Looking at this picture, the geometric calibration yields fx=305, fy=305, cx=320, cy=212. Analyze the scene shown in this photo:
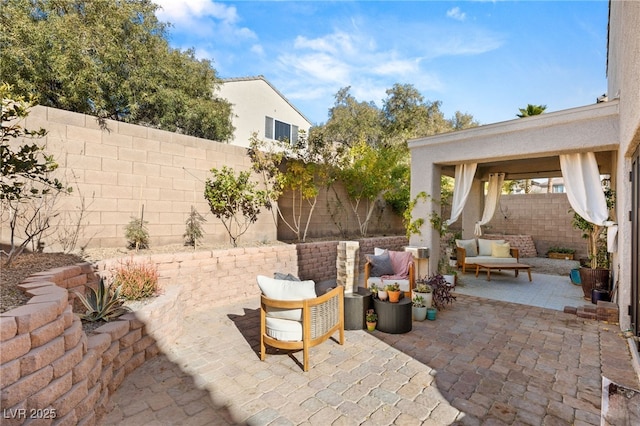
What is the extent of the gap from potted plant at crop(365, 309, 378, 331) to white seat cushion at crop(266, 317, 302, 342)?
4.80ft

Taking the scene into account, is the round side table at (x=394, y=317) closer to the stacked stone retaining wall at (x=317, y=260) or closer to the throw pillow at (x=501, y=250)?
the stacked stone retaining wall at (x=317, y=260)

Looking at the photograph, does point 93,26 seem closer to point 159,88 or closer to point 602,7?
point 159,88

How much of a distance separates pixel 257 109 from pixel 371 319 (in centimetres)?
1331

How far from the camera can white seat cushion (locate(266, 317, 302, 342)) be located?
3512mm

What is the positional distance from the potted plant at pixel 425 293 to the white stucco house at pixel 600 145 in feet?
6.53

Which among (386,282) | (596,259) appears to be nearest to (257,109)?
(386,282)

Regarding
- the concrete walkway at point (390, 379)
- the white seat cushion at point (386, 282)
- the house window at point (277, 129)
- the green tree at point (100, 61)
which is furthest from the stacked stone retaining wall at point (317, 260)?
the house window at point (277, 129)

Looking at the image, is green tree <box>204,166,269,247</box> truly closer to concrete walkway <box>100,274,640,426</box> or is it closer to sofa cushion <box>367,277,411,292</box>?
concrete walkway <box>100,274,640,426</box>

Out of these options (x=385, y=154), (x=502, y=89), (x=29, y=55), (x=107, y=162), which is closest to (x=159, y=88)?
(x=29, y=55)

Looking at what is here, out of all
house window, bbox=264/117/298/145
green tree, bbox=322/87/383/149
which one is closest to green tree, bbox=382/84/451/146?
green tree, bbox=322/87/383/149

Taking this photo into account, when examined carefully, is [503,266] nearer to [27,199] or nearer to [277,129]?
[27,199]

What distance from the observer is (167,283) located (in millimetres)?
5152

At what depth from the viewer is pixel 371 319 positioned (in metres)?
4.59

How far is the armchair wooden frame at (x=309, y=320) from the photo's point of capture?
3.44 meters
